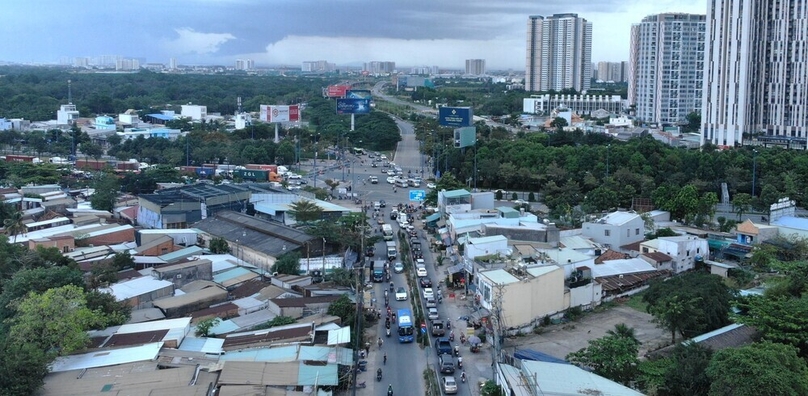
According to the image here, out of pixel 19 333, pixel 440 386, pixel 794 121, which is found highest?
pixel 794 121

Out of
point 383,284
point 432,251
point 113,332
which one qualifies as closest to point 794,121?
point 432,251

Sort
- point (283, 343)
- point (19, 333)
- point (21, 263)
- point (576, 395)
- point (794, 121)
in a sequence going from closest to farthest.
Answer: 1. point (576, 395)
2. point (19, 333)
3. point (283, 343)
4. point (21, 263)
5. point (794, 121)

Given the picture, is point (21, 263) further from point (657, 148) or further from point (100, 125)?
point (100, 125)

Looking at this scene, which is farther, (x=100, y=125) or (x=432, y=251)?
(x=100, y=125)

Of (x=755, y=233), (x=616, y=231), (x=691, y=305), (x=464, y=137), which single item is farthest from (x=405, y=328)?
(x=464, y=137)

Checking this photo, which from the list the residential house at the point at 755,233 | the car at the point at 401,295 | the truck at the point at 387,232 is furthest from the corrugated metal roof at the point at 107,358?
the residential house at the point at 755,233

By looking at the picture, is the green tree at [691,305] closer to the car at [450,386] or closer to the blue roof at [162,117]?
the car at [450,386]
